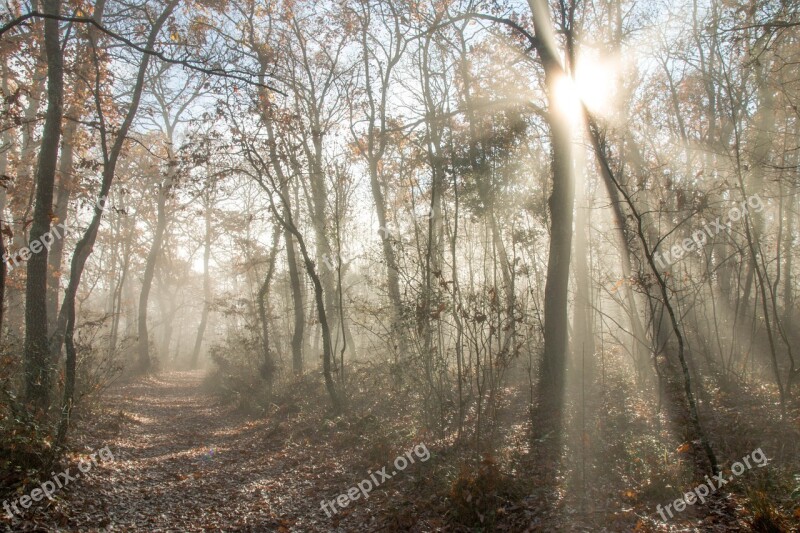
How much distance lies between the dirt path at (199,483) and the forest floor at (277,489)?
16 millimetres

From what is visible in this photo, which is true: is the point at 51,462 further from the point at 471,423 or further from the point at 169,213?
the point at 169,213

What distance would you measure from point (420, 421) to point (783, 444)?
5.13 meters

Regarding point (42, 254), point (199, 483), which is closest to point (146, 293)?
point (42, 254)

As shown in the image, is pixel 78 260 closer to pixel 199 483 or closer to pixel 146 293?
pixel 199 483

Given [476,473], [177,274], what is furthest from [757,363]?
[177,274]

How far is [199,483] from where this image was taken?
22.3 feet

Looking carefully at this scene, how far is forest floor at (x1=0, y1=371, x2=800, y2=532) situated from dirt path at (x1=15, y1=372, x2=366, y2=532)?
16mm

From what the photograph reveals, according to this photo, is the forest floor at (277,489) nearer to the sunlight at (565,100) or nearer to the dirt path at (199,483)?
the dirt path at (199,483)

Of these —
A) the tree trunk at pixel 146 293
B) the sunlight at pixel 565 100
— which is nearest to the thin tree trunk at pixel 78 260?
the sunlight at pixel 565 100

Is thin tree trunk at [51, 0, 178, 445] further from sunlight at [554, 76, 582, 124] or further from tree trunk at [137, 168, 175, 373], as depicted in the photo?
tree trunk at [137, 168, 175, 373]

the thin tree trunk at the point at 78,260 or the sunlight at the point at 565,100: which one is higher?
the sunlight at the point at 565,100

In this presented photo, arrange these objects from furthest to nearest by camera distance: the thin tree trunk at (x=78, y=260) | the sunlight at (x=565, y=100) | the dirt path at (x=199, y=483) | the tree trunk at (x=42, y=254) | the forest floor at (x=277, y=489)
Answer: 1. the sunlight at (x=565, y=100)
2. the thin tree trunk at (x=78, y=260)
3. the tree trunk at (x=42, y=254)
4. the dirt path at (x=199, y=483)
5. the forest floor at (x=277, y=489)

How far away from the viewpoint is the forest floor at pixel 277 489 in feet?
16.2

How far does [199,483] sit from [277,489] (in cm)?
115
